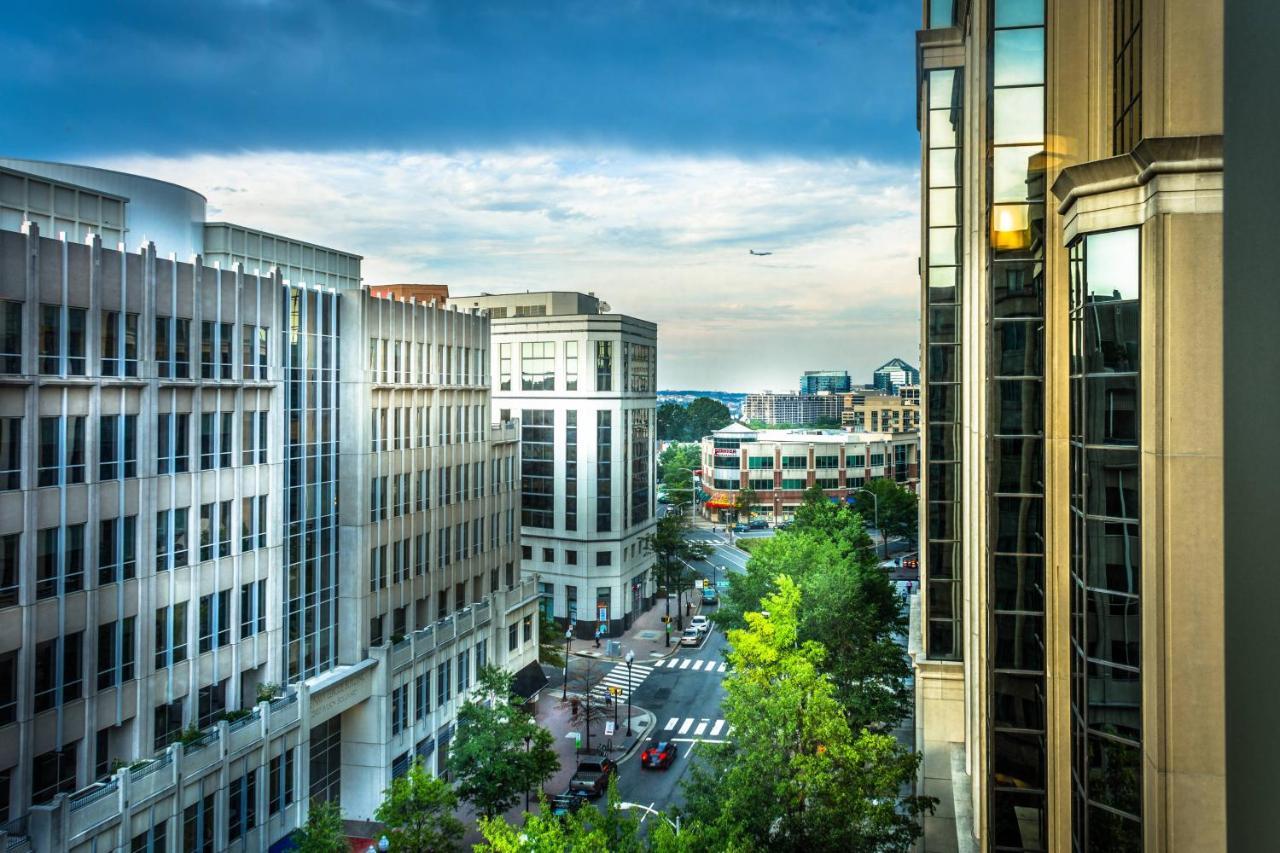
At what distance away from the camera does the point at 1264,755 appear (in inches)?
77.6

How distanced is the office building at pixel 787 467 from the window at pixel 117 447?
92226mm

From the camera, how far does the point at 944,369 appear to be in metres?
31.0

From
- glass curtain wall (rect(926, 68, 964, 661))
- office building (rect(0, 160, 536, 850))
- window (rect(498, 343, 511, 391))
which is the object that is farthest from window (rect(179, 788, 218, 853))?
window (rect(498, 343, 511, 391))

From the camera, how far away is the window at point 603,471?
224 feet

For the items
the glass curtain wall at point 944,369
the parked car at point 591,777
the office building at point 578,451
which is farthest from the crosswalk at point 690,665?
the glass curtain wall at point 944,369

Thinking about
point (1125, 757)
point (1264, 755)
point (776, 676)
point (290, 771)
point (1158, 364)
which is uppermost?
point (1158, 364)

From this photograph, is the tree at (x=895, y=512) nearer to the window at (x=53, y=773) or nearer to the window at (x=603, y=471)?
the window at (x=603, y=471)

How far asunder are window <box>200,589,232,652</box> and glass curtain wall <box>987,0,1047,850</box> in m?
24.4

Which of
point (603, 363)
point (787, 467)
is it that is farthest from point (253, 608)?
point (787, 467)

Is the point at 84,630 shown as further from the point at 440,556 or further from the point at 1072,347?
the point at 1072,347

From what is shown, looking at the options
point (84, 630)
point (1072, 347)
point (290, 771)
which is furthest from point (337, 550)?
point (1072, 347)

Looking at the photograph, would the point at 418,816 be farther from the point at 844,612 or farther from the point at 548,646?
the point at 548,646

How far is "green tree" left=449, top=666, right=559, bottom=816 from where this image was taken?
33.6 m

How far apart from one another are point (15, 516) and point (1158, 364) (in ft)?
85.0
